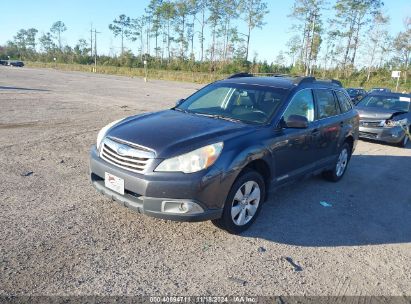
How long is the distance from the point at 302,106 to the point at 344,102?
190 cm

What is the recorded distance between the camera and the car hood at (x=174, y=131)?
368cm

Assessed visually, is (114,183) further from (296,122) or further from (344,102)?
(344,102)

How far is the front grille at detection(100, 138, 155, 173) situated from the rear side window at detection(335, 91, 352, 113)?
4074 mm

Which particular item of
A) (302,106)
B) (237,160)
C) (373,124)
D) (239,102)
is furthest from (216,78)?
(237,160)

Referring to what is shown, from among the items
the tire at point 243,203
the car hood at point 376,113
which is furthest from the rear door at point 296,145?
the car hood at point 376,113

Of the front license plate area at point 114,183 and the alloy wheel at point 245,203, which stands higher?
the front license plate area at point 114,183

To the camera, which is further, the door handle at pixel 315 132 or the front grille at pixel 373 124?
the front grille at pixel 373 124

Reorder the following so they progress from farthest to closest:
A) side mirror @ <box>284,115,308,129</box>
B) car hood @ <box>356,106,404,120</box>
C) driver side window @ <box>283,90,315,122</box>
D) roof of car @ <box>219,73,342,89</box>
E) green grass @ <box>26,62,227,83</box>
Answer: green grass @ <box>26,62,227,83</box>, car hood @ <box>356,106,404,120</box>, roof of car @ <box>219,73,342,89</box>, driver side window @ <box>283,90,315,122</box>, side mirror @ <box>284,115,308,129</box>

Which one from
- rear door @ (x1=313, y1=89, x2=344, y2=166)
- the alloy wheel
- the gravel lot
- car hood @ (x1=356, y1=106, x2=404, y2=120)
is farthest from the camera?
car hood @ (x1=356, y1=106, x2=404, y2=120)

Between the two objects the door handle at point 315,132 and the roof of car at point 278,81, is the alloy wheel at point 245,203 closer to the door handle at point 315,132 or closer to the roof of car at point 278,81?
the door handle at point 315,132

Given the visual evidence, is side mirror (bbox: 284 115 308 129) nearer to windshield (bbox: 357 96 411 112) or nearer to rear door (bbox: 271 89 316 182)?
rear door (bbox: 271 89 316 182)

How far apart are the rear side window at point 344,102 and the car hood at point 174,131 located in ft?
9.26

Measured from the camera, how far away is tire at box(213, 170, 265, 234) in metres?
3.87

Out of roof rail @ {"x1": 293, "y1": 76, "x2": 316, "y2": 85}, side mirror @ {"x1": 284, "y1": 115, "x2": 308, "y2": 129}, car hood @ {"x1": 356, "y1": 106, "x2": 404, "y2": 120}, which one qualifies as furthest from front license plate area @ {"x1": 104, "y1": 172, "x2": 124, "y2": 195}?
car hood @ {"x1": 356, "y1": 106, "x2": 404, "y2": 120}
